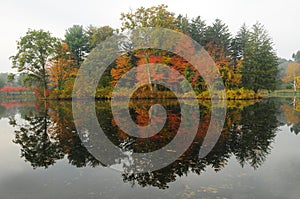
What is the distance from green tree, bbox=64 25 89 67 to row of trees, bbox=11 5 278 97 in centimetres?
19

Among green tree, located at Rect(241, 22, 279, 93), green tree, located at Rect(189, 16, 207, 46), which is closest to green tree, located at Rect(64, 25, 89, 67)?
green tree, located at Rect(189, 16, 207, 46)

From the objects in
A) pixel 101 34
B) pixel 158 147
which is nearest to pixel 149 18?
pixel 101 34

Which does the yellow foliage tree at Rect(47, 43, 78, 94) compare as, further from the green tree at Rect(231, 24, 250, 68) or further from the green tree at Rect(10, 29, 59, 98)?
the green tree at Rect(231, 24, 250, 68)

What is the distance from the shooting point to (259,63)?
33.6m

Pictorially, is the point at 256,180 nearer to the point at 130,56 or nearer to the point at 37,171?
the point at 37,171

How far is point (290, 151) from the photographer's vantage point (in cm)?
695

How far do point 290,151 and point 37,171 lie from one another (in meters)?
7.19

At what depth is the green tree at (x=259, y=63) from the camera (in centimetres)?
3319

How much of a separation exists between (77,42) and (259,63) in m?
32.4

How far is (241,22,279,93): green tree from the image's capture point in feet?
109

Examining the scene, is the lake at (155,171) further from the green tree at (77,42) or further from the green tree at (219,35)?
the green tree at (77,42)

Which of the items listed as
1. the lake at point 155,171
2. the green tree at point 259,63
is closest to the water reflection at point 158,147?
the lake at point 155,171

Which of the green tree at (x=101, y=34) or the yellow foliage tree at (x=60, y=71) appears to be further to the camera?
the green tree at (x=101, y=34)

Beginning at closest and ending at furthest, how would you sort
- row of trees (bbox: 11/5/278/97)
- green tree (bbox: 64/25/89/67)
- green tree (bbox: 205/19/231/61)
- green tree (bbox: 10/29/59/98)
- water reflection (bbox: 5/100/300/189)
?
A: water reflection (bbox: 5/100/300/189)
row of trees (bbox: 11/5/278/97)
green tree (bbox: 10/29/59/98)
green tree (bbox: 205/19/231/61)
green tree (bbox: 64/25/89/67)
